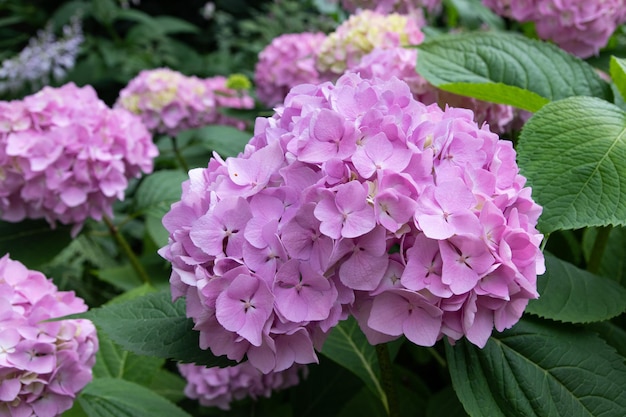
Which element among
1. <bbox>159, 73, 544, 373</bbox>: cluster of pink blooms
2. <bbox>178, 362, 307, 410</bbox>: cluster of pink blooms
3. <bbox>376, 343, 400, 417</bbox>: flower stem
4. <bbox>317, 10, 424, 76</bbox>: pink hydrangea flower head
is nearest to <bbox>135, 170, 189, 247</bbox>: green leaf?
<bbox>178, 362, 307, 410</bbox>: cluster of pink blooms

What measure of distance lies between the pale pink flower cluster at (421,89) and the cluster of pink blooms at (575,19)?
1.10 ft

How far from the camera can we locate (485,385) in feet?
2.59

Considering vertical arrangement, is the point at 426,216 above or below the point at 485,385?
above

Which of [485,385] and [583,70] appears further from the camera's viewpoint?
[583,70]

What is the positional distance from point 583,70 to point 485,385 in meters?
0.57

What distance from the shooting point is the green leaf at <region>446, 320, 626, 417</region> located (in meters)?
0.77

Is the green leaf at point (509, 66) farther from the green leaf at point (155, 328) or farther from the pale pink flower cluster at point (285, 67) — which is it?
the pale pink flower cluster at point (285, 67)

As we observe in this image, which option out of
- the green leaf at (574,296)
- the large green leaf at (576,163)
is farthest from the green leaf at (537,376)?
the large green leaf at (576,163)

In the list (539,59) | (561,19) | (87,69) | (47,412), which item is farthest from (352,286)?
(87,69)

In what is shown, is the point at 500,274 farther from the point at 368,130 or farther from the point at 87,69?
the point at 87,69

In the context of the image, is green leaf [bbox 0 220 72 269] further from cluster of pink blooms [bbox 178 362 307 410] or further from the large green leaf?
the large green leaf

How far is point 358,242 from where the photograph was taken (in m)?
0.66

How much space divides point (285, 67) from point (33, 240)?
84 centimetres

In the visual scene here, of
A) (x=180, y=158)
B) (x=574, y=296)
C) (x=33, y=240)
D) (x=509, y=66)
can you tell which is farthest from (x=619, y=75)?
(x=180, y=158)
